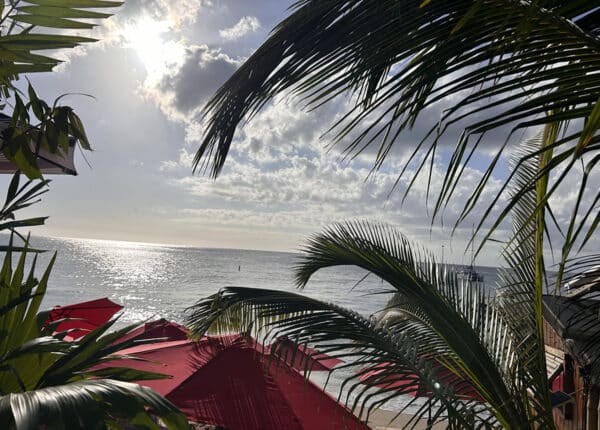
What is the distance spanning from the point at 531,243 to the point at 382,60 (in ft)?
7.82

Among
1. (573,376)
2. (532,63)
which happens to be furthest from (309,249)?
(573,376)

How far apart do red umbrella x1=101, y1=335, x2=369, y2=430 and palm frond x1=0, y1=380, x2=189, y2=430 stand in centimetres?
362

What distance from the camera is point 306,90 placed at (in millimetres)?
1576

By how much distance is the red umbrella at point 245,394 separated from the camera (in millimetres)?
4621

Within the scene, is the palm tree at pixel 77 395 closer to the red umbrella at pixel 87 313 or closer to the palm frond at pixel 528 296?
the palm frond at pixel 528 296

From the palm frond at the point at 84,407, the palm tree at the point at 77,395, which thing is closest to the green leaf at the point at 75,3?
the palm tree at the point at 77,395

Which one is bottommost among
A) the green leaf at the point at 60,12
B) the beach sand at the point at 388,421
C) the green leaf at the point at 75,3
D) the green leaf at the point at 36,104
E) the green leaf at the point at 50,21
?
the beach sand at the point at 388,421

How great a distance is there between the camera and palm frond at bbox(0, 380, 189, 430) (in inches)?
26.3

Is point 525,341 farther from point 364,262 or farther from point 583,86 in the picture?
point 583,86

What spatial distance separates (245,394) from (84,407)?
4443 millimetres

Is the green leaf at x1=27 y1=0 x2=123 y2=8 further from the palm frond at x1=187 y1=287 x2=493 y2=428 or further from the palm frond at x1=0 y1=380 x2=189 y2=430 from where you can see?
the palm frond at x1=187 y1=287 x2=493 y2=428

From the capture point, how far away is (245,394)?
16.0ft

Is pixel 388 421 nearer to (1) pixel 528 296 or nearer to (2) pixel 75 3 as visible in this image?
(1) pixel 528 296

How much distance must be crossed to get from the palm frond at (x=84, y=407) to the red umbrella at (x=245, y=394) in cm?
362
